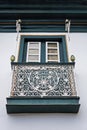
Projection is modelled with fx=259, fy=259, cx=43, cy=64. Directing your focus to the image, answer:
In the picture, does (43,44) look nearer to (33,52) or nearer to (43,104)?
(33,52)

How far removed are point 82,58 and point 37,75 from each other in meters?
1.16

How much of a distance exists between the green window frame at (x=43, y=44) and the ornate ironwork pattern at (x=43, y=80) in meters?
0.51

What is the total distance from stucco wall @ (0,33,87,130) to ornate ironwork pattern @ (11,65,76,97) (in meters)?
0.23

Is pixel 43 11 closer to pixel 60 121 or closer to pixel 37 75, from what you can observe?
pixel 37 75

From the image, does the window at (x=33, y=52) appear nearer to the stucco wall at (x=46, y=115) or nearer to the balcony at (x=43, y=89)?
the stucco wall at (x=46, y=115)

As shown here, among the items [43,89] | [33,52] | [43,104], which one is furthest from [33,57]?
[43,104]

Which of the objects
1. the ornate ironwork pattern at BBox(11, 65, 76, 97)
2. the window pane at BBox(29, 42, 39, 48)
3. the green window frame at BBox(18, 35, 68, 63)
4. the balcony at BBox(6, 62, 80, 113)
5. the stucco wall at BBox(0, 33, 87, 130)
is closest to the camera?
the stucco wall at BBox(0, 33, 87, 130)

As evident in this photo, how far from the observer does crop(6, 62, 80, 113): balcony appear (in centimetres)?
452

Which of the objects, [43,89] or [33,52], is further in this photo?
[33,52]

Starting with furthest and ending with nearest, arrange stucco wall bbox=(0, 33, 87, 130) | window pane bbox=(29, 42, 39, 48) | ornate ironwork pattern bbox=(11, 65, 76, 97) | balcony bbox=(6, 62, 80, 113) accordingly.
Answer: window pane bbox=(29, 42, 39, 48) < ornate ironwork pattern bbox=(11, 65, 76, 97) < balcony bbox=(6, 62, 80, 113) < stucco wall bbox=(0, 33, 87, 130)

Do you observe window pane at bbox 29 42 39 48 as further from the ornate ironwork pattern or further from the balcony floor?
the balcony floor

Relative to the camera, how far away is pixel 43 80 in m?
4.95

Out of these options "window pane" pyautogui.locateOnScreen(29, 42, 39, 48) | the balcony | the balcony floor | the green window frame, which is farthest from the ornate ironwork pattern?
"window pane" pyautogui.locateOnScreen(29, 42, 39, 48)

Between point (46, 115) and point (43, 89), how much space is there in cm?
50
